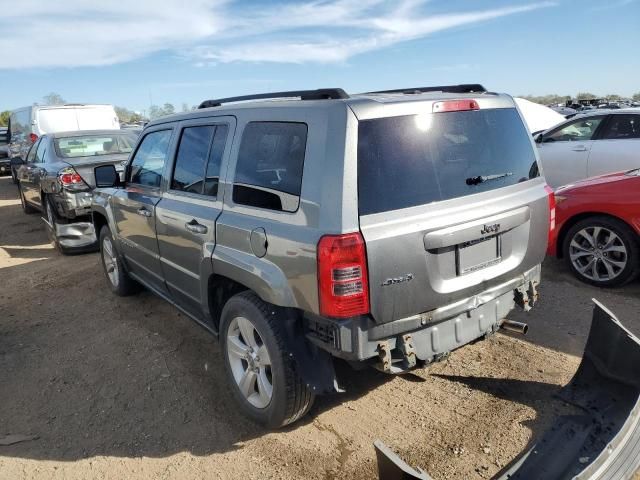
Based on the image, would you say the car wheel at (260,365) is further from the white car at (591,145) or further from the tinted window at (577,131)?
the tinted window at (577,131)

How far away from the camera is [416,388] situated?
3379 millimetres

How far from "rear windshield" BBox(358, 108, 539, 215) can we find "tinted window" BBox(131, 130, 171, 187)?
81.9 inches

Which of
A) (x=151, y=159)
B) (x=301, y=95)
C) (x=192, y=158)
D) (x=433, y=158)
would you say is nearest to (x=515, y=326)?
(x=433, y=158)

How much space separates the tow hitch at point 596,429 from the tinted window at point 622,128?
5530mm

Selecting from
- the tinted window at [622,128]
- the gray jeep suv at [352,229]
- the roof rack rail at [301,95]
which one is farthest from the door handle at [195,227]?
the tinted window at [622,128]

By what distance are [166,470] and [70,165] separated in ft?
18.8

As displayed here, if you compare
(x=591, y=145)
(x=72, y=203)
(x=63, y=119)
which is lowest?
(x=72, y=203)

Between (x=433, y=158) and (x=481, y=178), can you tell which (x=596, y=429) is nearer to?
(x=481, y=178)

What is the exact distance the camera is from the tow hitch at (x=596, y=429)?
7.43ft

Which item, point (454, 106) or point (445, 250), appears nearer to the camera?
point (445, 250)

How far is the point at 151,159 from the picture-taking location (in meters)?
4.22

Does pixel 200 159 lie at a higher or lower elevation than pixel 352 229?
higher

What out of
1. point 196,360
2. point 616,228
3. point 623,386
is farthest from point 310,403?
point 616,228

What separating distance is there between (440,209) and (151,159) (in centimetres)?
268
